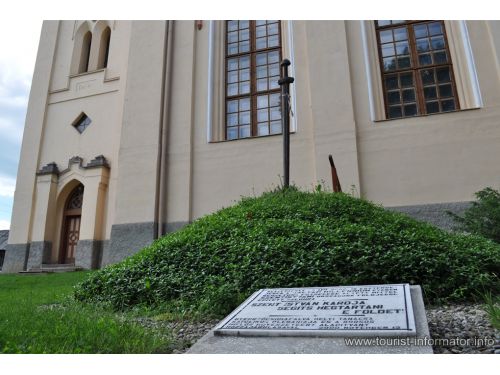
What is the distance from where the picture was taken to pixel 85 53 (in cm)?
1664

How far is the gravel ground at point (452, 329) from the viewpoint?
8.27 ft

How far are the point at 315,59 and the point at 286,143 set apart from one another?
457cm

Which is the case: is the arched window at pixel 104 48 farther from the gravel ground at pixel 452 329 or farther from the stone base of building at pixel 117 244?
the gravel ground at pixel 452 329

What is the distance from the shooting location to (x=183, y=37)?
1409 cm

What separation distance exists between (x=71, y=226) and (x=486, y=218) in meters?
13.0

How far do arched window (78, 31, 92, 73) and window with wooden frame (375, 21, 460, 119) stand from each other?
11615mm

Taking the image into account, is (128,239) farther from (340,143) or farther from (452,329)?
(452,329)

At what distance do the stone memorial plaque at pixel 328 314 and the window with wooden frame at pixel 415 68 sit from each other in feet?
30.5

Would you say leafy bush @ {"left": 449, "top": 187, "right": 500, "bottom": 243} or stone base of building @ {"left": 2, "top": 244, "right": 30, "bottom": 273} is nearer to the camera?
leafy bush @ {"left": 449, "top": 187, "right": 500, "bottom": 243}

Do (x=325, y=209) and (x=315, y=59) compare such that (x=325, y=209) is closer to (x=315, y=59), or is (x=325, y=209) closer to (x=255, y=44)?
(x=315, y=59)

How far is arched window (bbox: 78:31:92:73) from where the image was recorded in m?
16.3

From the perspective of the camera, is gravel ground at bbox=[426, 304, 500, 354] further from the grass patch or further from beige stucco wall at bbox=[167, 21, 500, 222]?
beige stucco wall at bbox=[167, 21, 500, 222]

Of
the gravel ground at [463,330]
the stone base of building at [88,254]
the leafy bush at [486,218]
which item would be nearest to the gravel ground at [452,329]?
the gravel ground at [463,330]

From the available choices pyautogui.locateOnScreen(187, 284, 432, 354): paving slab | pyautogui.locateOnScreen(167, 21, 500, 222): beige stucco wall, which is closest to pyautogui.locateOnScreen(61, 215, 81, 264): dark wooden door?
pyautogui.locateOnScreen(167, 21, 500, 222): beige stucco wall
